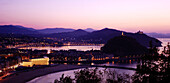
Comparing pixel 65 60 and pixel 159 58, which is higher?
pixel 159 58

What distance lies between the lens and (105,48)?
160 feet

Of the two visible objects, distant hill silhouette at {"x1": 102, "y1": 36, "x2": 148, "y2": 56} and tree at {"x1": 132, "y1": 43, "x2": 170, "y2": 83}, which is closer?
tree at {"x1": 132, "y1": 43, "x2": 170, "y2": 83}

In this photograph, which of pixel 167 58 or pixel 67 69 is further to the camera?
pixel 67 69

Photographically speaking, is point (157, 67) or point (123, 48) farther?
point (123, 48)

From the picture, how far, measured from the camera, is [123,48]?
1848 inches

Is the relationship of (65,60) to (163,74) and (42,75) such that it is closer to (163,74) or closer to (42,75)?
(42,75)

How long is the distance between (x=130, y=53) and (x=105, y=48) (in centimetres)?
715

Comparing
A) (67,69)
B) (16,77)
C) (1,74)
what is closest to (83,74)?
(16,77)

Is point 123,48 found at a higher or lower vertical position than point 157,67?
lower

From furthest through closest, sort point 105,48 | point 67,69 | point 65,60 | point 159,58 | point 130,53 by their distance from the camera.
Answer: point 105,48 → point 130,53 → point 65,60 → point 67,69 → point 159,58

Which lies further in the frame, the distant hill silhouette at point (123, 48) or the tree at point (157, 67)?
the distant hill silhouette at point (123, 48)

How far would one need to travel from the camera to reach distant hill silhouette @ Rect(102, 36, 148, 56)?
1778 inches

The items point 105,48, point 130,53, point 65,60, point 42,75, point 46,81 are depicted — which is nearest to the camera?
point 46,81

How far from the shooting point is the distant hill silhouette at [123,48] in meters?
45.2
